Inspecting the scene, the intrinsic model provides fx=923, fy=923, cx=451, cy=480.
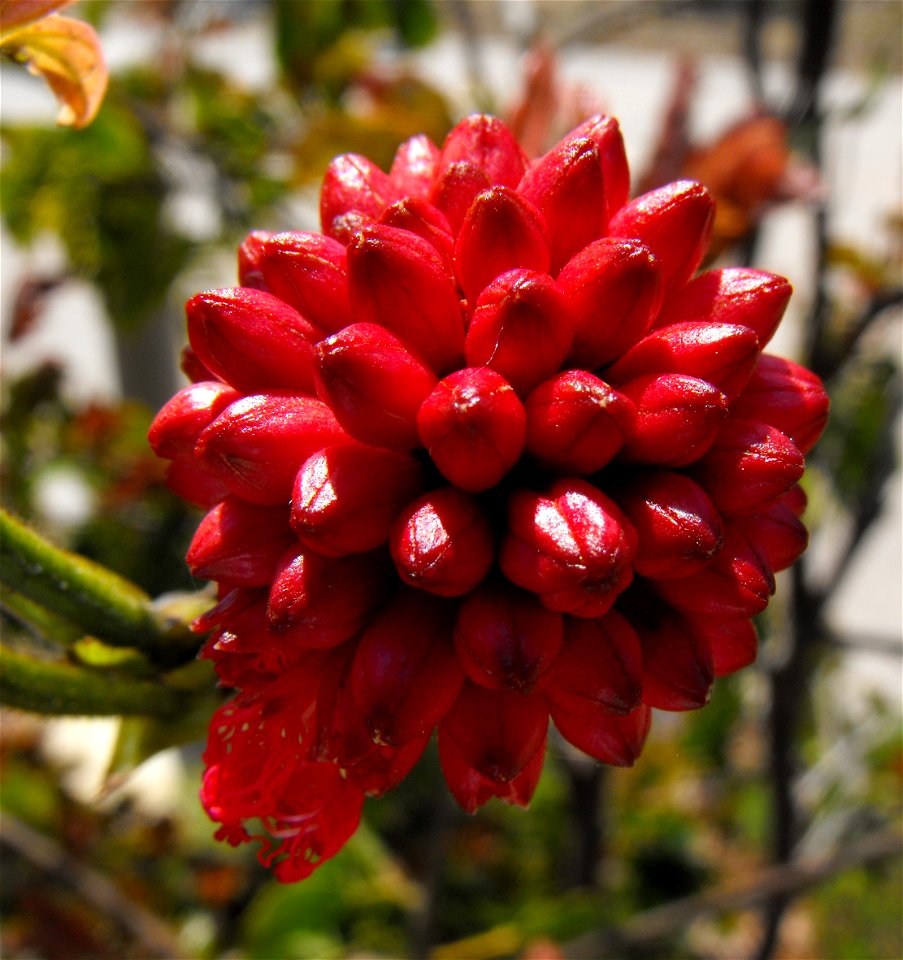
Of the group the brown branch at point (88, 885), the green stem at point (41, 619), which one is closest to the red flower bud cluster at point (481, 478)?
the green stem at point (41, 619)

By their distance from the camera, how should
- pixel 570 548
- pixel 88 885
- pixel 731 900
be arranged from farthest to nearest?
pixel 88 885
pixel 731 900
pixel 570 548

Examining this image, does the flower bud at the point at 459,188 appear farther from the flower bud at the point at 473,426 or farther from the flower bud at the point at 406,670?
the flower bud at the point at 406,670

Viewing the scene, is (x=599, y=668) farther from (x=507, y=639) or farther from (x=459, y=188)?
(x=459, y=188)

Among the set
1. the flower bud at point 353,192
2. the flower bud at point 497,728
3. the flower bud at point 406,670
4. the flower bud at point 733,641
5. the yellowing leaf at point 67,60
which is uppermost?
the yellowing leaf at point 67,60

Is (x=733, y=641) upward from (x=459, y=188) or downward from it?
downward

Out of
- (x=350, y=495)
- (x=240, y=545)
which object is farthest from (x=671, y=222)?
(x=240, y=545)

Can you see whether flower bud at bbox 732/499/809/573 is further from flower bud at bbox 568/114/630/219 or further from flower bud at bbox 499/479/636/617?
flower bud at bbox 568/114/630/219
